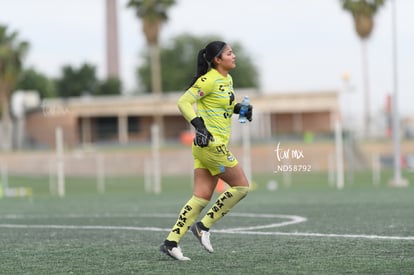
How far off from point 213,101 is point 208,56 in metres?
0.46

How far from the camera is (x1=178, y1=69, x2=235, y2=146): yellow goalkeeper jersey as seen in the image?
341 inches

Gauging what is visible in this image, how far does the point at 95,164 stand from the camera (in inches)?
2339

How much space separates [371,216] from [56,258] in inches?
247

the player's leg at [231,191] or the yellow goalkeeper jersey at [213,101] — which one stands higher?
the yellow goalkeeper jersey at [213,101]

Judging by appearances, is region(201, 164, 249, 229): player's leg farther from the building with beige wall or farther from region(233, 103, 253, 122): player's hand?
the building with beige wall

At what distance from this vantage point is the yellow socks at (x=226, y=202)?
896 cm

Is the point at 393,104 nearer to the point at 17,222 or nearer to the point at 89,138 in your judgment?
the point at 17,222

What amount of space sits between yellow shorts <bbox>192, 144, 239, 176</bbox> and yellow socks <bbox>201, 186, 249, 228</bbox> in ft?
0.97

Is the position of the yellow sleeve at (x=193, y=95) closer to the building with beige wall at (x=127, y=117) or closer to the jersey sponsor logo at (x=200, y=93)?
the jersey sponsor logo at (x=200, y=93)

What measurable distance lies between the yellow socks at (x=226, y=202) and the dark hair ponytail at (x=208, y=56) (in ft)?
3.75

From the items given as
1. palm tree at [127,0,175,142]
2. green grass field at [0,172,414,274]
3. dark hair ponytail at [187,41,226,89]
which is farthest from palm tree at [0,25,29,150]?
dark hair ponytail at [187,41,226,89]

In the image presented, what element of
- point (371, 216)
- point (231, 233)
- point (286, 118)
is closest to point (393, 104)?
point (371, 216)

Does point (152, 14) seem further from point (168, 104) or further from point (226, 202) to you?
point (226, 202)

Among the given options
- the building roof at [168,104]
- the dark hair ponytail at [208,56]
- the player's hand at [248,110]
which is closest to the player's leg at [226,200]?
the player's hand at [248,110]
